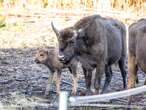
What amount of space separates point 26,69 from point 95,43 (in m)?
3.22

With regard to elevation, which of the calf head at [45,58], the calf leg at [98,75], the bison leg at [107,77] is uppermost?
the calf head at [45,58]

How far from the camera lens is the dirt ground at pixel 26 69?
1050 cm

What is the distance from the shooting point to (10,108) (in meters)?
7.47

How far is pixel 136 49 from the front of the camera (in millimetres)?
9594

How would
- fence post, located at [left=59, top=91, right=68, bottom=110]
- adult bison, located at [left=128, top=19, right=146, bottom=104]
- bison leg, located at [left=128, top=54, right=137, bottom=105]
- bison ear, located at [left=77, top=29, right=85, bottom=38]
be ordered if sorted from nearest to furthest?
fence post, located at [left=59, top=91, right=68, bottom=110] → adult bison, located at [left=128, top=19, right=146, bottom=104] → bison leg, located at [left=128, top=54, right=137, bottom=105] → bison ear, located at [left=77, top=29, right=85, bottom=38]

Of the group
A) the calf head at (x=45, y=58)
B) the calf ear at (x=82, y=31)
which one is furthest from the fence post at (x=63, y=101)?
the calf head at (x=45, y=58)

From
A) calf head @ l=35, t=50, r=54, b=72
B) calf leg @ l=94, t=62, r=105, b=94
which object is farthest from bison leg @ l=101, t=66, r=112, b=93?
calf head @ l=35, t=50, r=54, b=72

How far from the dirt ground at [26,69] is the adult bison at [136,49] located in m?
0.62

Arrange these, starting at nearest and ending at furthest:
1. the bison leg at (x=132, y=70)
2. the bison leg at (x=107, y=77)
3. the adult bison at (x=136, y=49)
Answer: the adult bison at (x=136, y=49), the bison leg at (x=132, y=70), the bison leg at (x=107, y=77)

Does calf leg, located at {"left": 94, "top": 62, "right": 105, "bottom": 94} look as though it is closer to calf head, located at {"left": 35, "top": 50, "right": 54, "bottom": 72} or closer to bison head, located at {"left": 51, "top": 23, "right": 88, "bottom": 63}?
bison head, located at {"left": 51, "top": 23, "right": 88, "bottom": 63}

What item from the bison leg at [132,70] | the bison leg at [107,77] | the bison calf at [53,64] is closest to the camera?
the bison leg at [132,70]

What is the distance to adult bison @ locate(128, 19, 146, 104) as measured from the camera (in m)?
9.45

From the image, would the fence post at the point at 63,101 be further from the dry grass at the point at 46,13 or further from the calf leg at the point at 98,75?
the dry grass at the point at 46,13

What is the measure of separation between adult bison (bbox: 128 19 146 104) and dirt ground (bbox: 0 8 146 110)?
62cm
